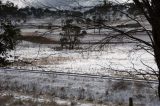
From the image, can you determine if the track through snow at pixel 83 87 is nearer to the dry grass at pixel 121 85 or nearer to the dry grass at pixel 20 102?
the dry grass at pixel 121 85

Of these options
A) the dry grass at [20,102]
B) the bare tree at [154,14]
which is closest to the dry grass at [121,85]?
the dry grass at [20,102]

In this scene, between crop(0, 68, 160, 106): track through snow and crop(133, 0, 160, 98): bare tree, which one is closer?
crop(133, 0, 160, 98): bare tree

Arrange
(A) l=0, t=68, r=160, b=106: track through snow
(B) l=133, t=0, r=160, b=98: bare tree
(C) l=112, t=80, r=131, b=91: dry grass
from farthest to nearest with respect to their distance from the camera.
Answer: (C) l=112, t=80, r=131, b=91: dry grass
(A) l=0, t=68, r=160, b=106: track through snow
(B) l=133, t=0, r=160, b=98: bare tree

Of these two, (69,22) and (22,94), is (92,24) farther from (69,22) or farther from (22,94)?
(22,94)

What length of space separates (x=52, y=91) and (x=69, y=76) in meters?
3.71

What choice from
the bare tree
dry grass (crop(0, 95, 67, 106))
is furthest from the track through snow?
the bare tree

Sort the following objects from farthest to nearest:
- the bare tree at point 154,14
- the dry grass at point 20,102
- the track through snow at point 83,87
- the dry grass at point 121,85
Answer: the dry grass at point 121,85 < the track through snow at point 83,87 < the dry grass at point 20,102 < the bare tree at point 154,14

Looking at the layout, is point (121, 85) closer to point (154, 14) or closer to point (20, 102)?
point (20, 102)

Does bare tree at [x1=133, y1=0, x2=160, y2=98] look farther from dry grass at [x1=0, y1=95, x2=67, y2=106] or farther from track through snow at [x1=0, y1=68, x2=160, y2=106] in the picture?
dry grass at [x1=0, y1=95, x2=67, y2=106]

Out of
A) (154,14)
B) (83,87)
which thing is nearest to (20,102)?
(83,87)

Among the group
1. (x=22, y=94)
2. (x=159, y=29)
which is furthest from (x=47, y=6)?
(x=22, y=94)

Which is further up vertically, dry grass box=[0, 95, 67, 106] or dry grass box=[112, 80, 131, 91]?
dry grass box=[112, 80, 131, 91]

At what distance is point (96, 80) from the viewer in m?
22.0

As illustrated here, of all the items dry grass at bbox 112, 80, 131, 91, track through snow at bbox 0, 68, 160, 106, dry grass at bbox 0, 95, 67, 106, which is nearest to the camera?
dry grass at bbox 0, 95, 67, 106
